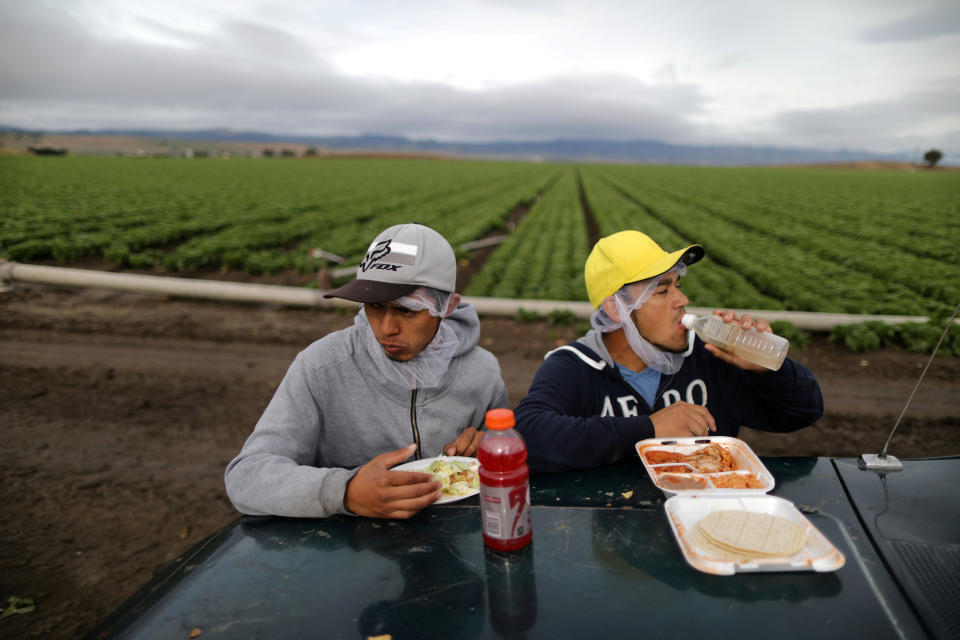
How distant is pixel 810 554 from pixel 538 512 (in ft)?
2.50

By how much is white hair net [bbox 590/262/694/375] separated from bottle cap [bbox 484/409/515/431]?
3.39ft

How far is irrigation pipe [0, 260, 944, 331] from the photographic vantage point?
7.21 m

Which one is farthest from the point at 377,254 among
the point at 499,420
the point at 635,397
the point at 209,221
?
the point at 209,221

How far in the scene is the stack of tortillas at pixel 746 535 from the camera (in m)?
1.40

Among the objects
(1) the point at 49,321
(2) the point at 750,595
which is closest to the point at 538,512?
(2) the point at 750,595

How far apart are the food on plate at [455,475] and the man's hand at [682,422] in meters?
0.75

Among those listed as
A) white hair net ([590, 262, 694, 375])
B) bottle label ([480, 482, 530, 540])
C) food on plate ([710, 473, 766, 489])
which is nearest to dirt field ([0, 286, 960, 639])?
bottle label ([480, 482, 530, 540])

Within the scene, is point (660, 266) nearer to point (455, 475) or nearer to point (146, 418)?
point (455, 475)

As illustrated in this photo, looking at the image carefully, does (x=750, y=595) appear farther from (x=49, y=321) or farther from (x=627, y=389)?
(x=49, y=321)

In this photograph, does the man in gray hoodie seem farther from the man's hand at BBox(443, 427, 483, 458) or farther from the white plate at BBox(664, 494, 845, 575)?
the white plate at BBox(664, 494, 845, 575)

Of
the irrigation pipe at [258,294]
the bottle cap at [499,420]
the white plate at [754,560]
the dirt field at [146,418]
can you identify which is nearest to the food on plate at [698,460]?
the white plate at [754,560]

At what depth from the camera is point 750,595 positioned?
51.3 inches

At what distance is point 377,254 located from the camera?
2.05 metres

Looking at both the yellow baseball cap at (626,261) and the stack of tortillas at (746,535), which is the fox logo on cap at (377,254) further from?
the stack of tortillas at (746,535)
